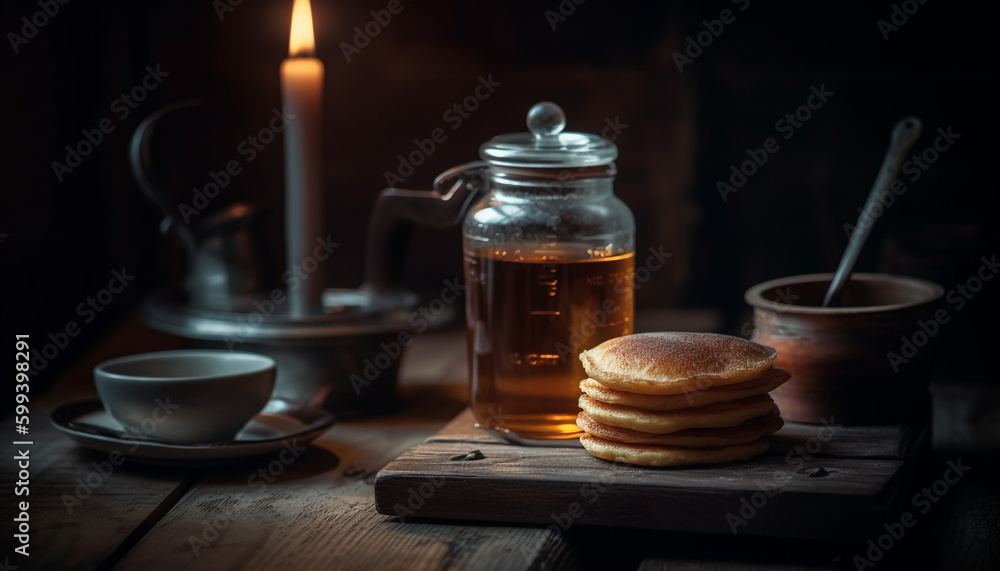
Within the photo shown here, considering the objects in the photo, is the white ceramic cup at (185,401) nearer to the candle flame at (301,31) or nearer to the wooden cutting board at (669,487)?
the wooden cutting board at (669,487)

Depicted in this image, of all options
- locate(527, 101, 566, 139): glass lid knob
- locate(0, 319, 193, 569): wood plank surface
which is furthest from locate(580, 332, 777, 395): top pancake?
locate(0, 319, 193, 569): wood plank surface

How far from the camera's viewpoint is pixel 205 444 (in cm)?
96

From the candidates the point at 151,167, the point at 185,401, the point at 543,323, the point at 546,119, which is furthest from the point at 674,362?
the point at 151,167

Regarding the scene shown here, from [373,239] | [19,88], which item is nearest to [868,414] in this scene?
[373,239]

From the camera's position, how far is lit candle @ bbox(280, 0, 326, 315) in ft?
3.87

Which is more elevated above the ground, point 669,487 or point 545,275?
point 545,275

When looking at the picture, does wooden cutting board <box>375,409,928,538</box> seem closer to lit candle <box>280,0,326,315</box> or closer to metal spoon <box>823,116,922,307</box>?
metal spoon <box>823,116,922,307</box>

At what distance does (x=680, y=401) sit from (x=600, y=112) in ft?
3.26

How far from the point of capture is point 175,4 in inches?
68.2

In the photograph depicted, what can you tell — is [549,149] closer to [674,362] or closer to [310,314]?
[674,362]

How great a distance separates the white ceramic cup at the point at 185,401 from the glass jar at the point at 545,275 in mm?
229

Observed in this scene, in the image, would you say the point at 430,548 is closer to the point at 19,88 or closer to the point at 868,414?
the point at 868,414

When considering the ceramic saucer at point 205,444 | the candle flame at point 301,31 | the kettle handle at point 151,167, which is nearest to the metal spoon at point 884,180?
the ceramic saucer at point 205,444

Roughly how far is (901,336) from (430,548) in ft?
1.59
